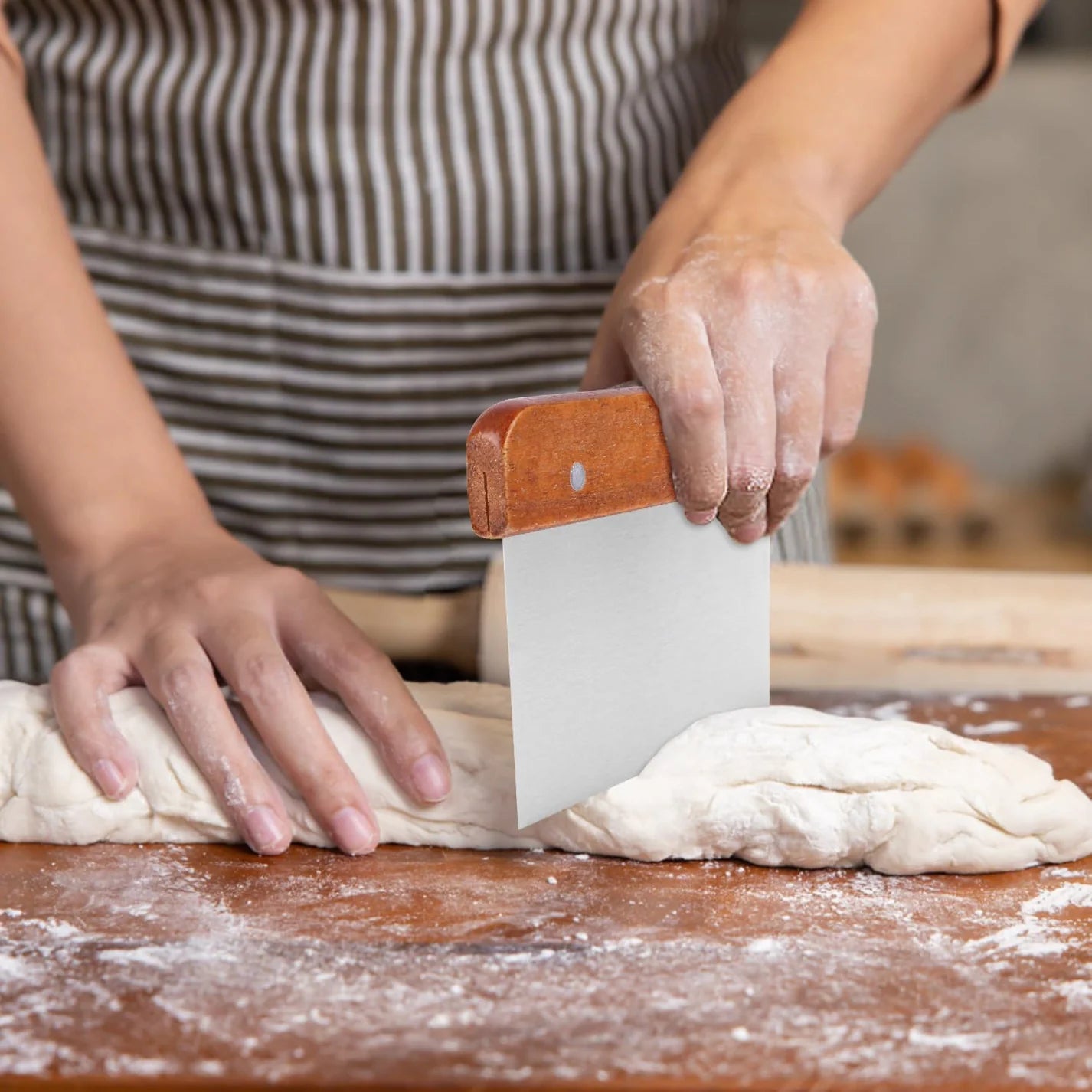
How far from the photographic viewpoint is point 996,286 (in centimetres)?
327

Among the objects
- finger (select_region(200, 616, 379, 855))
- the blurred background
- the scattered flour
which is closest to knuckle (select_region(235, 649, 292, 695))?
finger (select_region(200, 616, 379, 855))

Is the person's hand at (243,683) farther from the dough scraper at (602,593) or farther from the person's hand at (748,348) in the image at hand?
the person's hand at (748,348)

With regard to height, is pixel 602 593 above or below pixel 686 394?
below

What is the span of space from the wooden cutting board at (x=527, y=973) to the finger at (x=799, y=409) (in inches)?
10.7

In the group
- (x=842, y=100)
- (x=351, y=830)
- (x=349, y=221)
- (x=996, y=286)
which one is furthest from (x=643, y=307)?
(x=996, y=286)

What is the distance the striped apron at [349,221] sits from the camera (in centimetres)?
133

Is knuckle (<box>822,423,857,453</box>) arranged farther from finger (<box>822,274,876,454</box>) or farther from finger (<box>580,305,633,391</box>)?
finger (<box>580,305,633,391</box>)

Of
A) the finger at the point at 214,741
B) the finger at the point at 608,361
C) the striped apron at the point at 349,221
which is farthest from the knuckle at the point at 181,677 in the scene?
the striped apron at the point at 349,221

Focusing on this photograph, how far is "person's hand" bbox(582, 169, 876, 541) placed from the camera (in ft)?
2.94

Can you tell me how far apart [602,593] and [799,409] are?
0.60ft

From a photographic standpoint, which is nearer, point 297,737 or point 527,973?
point 527,973

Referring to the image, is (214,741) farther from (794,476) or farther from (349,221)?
(349,221)

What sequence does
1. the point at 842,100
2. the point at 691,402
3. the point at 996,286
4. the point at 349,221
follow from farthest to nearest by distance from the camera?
the point at 996,286 → the point at 349,221 → the point at 842,100 → the point at 691,402

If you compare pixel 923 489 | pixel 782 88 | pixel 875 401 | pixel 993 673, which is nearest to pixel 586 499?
pixel 782 88
